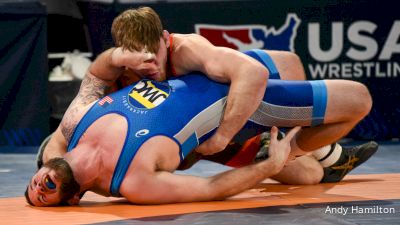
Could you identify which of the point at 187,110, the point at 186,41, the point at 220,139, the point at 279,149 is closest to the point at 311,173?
the point at 279,149

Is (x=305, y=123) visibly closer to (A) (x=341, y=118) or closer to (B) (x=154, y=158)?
(A) (x=341, y=118)

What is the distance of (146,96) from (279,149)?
2.35 feet

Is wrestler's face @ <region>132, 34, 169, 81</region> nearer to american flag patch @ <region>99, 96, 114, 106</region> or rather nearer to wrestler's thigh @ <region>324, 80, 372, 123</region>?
american flag patch @ <region>99, 96, 114, 106</region>

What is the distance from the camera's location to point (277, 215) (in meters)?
4.11

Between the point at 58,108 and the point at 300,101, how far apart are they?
3.39 m

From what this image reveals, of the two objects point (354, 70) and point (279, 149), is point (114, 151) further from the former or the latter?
point (354, 70)

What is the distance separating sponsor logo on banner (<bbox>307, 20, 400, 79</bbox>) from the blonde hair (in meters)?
3.11

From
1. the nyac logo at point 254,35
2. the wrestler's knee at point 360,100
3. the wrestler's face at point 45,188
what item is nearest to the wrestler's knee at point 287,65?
the wrestler's knee at point 360,100

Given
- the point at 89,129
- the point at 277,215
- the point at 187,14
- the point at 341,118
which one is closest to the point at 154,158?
the point at 89,129

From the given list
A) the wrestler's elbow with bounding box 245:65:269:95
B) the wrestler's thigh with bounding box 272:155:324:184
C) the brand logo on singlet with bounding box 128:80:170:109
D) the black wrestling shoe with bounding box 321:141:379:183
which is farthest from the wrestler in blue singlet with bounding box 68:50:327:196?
the black wrestling shoe with bounding box 321:141:379:183

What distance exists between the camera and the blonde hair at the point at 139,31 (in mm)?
4453

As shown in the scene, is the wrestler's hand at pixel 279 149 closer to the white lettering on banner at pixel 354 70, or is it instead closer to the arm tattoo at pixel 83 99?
the arm tattoo at pixel 83 99

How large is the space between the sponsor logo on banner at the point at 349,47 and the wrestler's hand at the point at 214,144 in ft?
9.70

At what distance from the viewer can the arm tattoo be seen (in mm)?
4609
